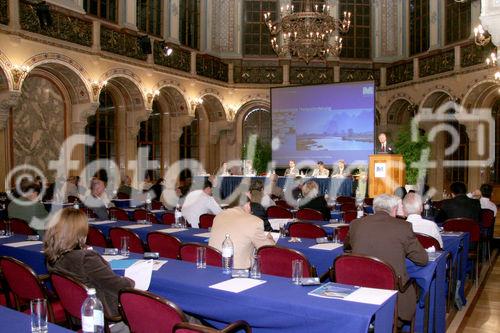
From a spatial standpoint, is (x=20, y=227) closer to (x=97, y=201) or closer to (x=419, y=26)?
(x=97, y=201)

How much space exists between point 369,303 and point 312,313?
35 cm

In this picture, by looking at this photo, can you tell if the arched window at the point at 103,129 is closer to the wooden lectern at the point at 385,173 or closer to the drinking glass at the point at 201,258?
the wooden lectern at the point at 385,173

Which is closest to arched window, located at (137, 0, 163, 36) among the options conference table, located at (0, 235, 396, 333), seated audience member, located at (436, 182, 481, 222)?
seated audience member, located at (436, 182, 481, 222)

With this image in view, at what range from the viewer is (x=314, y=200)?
803 centimetres

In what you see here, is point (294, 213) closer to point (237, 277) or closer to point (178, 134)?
point (237, 277)

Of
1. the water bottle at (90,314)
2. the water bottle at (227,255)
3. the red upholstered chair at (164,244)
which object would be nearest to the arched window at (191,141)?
the red upholstered chair at (164,244)

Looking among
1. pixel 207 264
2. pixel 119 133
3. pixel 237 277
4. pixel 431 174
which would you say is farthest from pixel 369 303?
pixel 431 174

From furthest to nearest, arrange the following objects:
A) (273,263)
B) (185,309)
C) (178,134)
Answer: (178,134), (273,263), (185,309)

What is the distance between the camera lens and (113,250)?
4.71 meters

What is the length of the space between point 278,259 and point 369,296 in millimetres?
1198

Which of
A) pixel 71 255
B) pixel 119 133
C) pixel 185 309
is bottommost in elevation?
pixel 185 309

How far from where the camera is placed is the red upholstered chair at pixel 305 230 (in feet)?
20.6

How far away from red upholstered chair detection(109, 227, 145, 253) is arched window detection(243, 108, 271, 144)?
14028 millimetres

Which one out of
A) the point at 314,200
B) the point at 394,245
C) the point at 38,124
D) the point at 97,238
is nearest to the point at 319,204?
the point at 314,200
